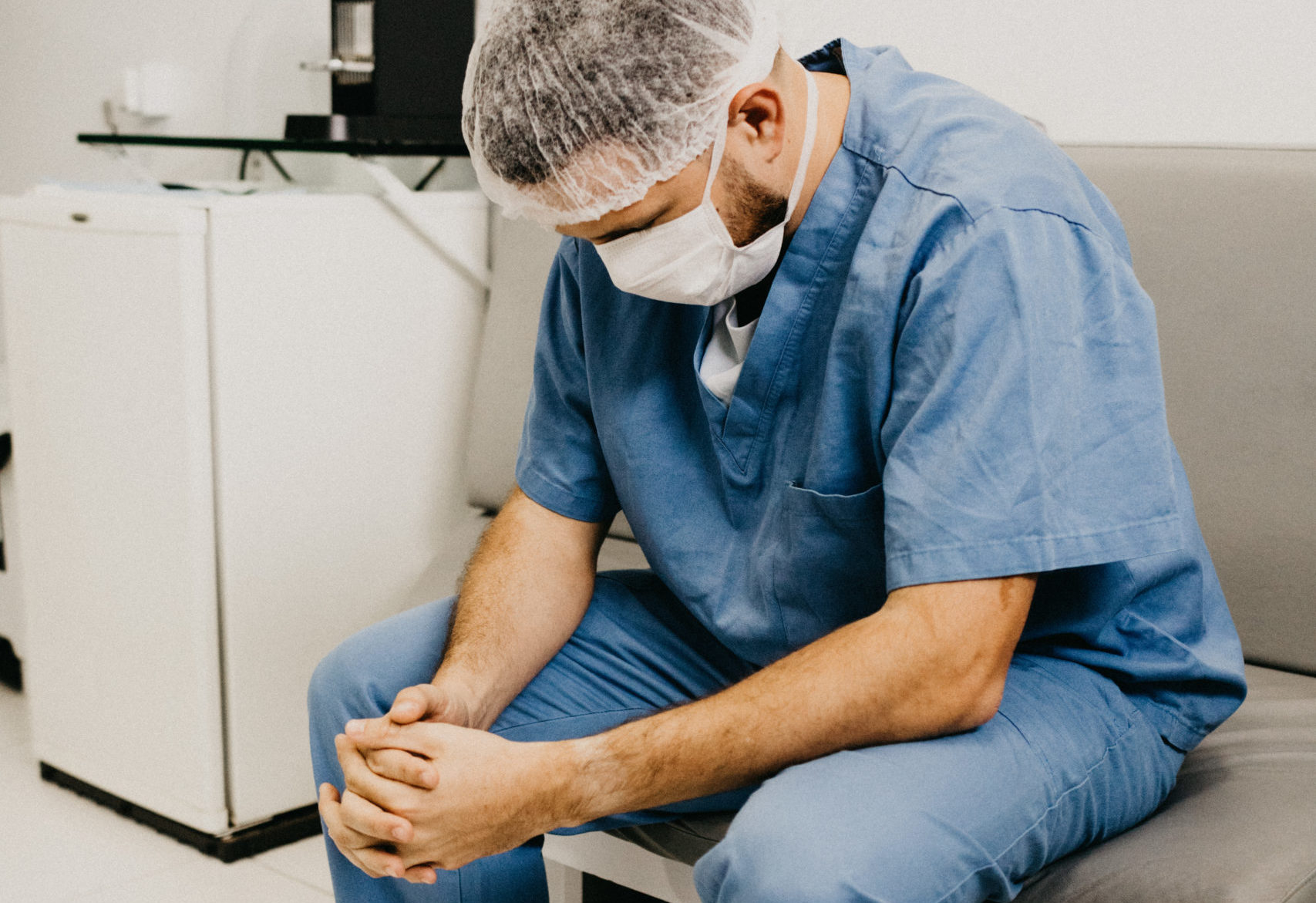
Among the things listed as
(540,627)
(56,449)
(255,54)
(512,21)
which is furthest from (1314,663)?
(255,54)

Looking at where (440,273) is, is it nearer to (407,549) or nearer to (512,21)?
(407,549)

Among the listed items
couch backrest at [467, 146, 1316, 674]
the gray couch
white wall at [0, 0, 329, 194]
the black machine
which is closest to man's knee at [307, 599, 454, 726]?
the gray couch

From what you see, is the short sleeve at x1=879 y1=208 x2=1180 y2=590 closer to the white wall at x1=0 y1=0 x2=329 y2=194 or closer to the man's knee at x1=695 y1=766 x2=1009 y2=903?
the man's knee at x1=695 y1=766 x2=1009 y2=903

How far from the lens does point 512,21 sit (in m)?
0.84

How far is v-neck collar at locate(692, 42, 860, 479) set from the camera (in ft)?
2.99

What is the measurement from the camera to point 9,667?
2.11 meters

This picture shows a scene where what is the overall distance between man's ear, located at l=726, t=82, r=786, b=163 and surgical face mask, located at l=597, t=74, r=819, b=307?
3cm

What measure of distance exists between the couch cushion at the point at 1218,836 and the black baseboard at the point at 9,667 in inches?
60.5

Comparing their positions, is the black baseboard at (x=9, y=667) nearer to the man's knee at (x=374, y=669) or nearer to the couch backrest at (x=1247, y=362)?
the man's knee at (x=374, y=669)

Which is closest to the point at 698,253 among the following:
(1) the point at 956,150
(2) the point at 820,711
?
(1) the point at 956,150

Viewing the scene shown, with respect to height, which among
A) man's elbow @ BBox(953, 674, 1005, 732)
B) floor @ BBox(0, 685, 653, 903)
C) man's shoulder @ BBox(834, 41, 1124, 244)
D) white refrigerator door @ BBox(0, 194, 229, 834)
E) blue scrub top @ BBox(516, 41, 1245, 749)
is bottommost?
floor @ BBox(0, 685, 653, 903)

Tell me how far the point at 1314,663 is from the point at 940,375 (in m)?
0.64

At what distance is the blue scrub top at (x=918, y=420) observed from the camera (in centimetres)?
78

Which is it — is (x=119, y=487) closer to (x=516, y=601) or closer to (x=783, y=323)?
(x=516, y=601)
